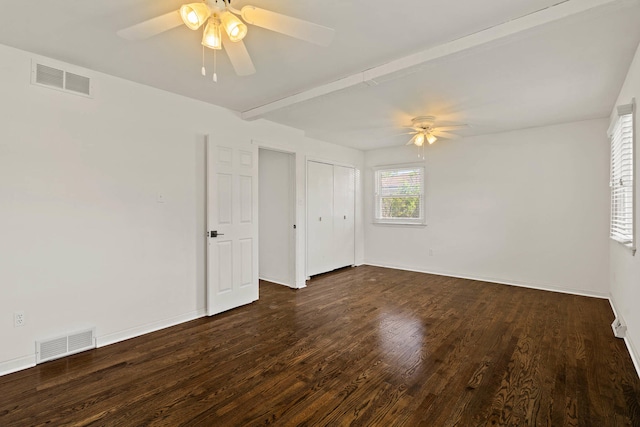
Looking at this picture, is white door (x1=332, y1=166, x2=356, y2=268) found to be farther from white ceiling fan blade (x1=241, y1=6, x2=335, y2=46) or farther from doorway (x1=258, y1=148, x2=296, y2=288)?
white ceiling fan blade (x1=241, y1=6, x2=335, y2=46)

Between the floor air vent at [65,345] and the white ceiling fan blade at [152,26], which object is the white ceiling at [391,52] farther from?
the floor air vent at [65,345]

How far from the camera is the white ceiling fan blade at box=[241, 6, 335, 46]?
5.27 ft

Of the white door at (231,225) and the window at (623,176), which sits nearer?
the window at (623,176)

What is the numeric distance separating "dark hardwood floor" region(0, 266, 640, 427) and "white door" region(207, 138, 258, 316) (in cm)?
30

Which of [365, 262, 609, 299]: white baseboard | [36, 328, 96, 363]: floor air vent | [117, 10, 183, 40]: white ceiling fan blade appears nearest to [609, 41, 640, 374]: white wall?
[365, 262, 609, 299]: white baseboard

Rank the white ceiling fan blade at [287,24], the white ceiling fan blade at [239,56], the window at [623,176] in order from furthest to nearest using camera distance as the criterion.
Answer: the window at [623,176]
the white ceiling fan blade at [239,56]
the white ceiling fan blade at [287,24]

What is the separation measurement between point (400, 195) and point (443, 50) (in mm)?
4027

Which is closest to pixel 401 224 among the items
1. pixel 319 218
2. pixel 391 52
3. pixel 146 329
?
pixel 319 218

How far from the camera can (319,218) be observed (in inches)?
220

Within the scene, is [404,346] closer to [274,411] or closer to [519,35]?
[274,411]

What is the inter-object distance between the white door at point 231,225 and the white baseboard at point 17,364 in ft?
4.96

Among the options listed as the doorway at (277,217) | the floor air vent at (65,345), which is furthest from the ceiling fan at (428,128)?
the floor air vent at (65,345)

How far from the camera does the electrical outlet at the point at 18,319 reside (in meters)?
2.45

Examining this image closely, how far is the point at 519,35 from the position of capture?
2090 mm
